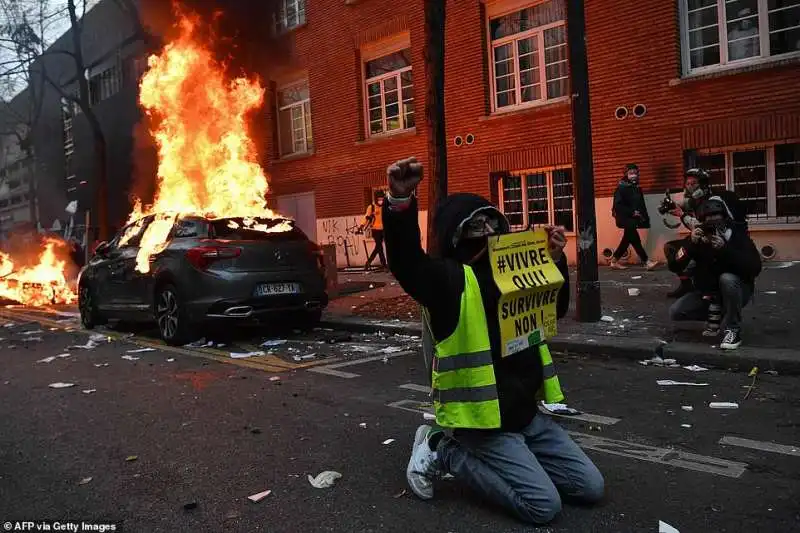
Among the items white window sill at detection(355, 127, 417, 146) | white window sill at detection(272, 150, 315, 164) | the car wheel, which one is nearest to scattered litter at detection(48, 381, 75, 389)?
the car wheel

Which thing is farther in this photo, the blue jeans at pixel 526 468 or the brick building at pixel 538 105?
the brick building at pixel 538 105

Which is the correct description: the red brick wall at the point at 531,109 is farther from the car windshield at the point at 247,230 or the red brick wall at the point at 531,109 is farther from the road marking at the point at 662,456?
the road marking at the point at 662,456

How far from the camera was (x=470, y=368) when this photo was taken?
3031 millimetres

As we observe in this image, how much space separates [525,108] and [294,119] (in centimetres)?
818

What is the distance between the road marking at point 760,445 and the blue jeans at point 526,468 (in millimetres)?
1259

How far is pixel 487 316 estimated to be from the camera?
10.3ft

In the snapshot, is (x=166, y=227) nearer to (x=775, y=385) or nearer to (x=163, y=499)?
(x=163, y=499)

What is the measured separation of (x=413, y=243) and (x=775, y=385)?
3.66 metres

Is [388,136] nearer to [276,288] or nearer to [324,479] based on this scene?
[276,288]

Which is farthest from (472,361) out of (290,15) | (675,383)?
(290,15)

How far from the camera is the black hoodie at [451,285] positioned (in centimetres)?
293

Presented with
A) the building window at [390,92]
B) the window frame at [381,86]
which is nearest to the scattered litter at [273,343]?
the window frame at [381,86]

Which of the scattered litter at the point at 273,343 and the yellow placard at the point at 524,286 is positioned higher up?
the yellow placard at the point at 524,286

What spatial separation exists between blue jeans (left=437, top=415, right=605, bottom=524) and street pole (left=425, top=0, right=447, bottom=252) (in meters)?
5.53
